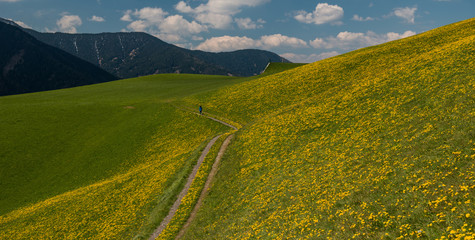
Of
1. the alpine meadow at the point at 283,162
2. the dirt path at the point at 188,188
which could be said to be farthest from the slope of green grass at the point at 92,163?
the dirt path at the point at 188,188

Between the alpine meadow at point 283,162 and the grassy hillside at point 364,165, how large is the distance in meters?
0.12

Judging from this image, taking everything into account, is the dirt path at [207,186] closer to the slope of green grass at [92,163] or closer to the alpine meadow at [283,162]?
the alpine meadow at [283,162]

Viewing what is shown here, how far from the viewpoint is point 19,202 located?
44.2 meters

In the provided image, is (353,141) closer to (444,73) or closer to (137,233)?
(444,73)

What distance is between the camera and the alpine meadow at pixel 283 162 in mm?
17047

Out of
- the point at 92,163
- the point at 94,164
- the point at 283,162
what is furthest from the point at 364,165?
the point at 92,163

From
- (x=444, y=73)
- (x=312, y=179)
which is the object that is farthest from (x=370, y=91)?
(x=312, y=179)

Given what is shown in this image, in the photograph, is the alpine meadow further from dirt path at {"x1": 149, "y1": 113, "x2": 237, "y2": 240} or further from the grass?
dirt path at {"x1": 149, "y1": 113, "x2": 237, "y2": 240}

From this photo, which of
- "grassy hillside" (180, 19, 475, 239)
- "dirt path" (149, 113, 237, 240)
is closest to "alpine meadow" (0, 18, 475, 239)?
"grassy hillside" (180, 19, 475, 239)

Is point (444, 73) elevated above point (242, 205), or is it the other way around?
point (444, 73)

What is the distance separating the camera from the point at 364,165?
22.6 metres

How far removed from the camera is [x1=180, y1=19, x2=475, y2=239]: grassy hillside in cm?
1525

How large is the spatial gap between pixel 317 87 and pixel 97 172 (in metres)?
50.9

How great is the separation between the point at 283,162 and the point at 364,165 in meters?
9.86
